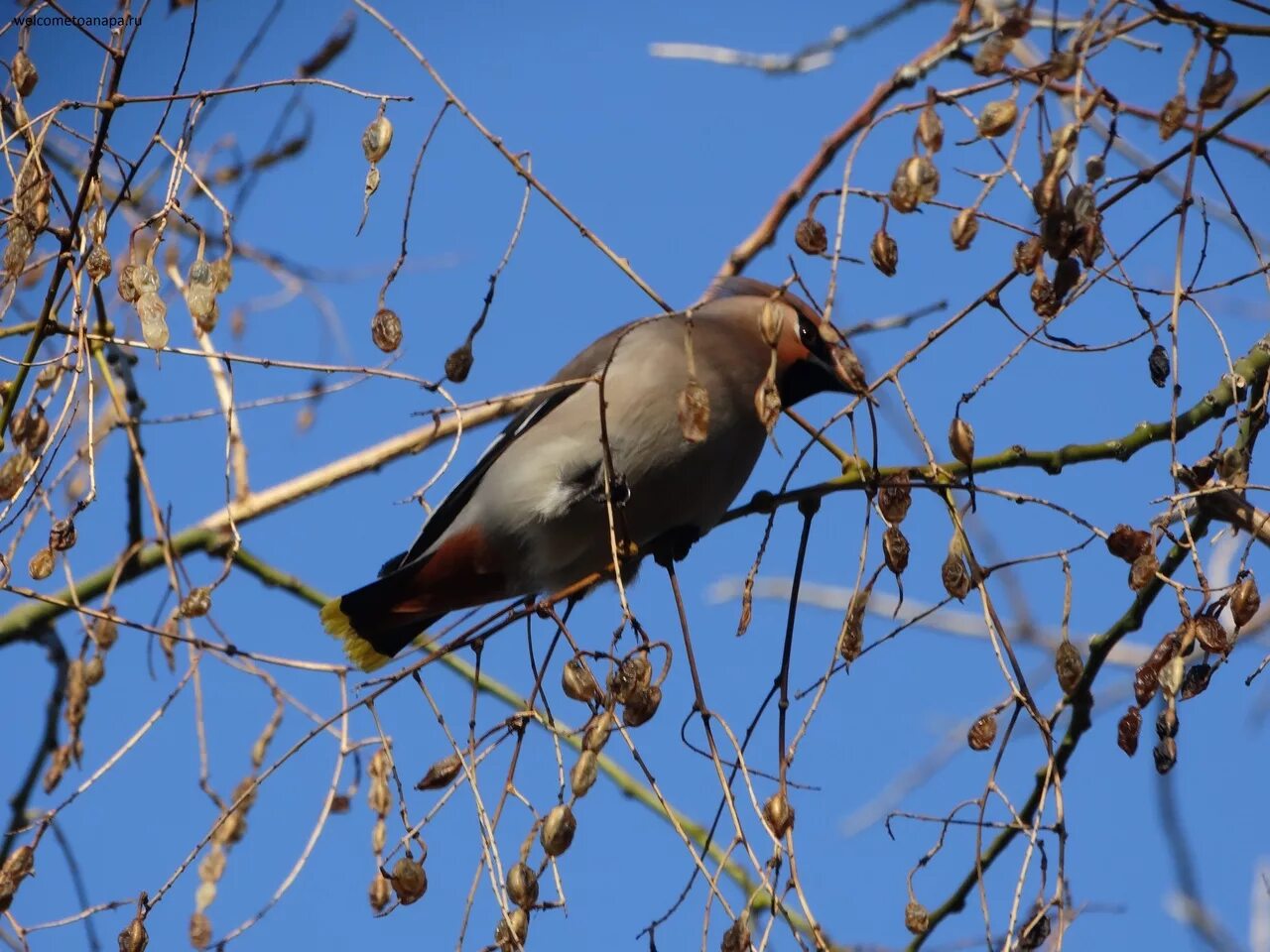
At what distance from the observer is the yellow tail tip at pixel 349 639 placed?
3660 millimetres

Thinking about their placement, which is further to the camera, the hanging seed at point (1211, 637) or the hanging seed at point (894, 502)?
the hanging seed at point (894, 502)

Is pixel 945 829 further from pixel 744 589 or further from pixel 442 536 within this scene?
pixel 442 536

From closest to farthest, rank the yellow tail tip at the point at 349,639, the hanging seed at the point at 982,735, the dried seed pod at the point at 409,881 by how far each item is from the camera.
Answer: the dried seed pod at the point at 409,881, the hanging seed at the point at 982,735, the yellow tail tip at the point at 349,639

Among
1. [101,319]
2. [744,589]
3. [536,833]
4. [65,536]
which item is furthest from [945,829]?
[101,319]

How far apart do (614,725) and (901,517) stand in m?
0.57

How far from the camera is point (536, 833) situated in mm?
1971

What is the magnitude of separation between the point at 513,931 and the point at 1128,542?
958mm

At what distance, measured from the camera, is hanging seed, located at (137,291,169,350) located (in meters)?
2.15

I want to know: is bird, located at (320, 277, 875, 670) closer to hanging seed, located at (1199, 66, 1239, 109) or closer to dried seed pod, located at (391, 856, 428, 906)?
dried seed pod, located at (391, 856, 428, 906)

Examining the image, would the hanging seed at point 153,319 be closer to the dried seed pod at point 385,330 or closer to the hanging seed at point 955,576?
the dried seed pod at point 385,330

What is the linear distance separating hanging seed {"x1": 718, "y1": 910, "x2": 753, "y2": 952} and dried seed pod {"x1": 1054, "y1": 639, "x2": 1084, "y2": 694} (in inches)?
24.3

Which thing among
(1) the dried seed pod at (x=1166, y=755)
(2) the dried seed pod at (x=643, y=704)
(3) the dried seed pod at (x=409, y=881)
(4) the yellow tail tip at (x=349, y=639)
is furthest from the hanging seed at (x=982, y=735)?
(4) the yellow tail tip at (x=349, y=639)

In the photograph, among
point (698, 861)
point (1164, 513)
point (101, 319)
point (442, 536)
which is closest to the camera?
point (698, 861)

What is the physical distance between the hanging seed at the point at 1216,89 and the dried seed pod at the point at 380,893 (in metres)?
1.51
